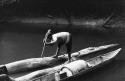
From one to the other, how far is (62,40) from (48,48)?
5167 mm

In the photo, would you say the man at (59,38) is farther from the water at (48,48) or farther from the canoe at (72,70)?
the water at (48,48)

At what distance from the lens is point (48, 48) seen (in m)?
21.2

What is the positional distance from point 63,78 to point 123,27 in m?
17.2

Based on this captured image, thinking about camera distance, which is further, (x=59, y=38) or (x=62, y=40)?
(x=62, y=40)

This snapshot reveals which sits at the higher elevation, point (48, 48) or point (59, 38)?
point (59, 38)

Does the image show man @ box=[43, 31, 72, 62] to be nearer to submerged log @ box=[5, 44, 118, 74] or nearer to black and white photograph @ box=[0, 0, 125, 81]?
black and white photograph @ box=[0, 0, 125, 81]

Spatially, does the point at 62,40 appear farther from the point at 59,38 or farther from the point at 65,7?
the point at 65,7

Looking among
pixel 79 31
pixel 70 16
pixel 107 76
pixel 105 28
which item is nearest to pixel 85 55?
pixel 107 76

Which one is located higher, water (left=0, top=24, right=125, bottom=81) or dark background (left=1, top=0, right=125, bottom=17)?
dark background (left=1, top=0, right=125, bottom=17)

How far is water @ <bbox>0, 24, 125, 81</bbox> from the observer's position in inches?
653

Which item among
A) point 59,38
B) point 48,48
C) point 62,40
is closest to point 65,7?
point 48,48

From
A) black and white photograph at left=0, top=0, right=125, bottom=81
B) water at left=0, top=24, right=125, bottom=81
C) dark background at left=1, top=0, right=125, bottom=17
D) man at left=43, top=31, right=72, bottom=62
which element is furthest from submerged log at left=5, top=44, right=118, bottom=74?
dark background at left=1, top=0, right=125, bottom=17

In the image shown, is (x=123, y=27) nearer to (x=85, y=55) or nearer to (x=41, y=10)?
(x=41, y=10)

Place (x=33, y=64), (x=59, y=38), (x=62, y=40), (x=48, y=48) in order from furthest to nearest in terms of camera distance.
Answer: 1. (x=48, y=48)
2. (x=62, y=40)
3. (x=59, y=38)
4. (x=33, y=64)
